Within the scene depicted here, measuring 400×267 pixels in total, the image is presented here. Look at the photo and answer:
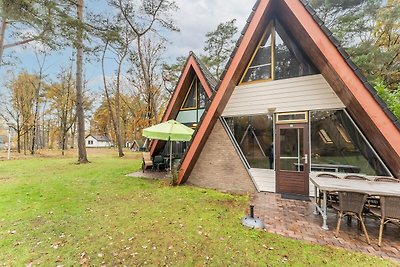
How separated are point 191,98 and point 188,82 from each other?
982 mm

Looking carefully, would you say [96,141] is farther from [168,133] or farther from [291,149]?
[291,149]

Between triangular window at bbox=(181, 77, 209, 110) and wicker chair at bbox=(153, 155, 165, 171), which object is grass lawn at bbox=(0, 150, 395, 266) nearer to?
wicker chair at bbox=(153, 155, 165, 171)

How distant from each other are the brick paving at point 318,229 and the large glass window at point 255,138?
183 cm

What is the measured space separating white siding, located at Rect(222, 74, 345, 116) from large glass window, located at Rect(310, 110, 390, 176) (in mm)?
413

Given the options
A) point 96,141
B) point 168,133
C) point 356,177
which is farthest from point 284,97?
point 96,141

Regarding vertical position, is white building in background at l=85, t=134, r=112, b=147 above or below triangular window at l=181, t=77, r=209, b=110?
below

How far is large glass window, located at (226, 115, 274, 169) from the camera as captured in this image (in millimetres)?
7285

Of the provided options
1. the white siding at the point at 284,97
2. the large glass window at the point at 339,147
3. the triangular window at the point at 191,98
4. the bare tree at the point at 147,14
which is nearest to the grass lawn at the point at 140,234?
the large glass window at the point at 339,147

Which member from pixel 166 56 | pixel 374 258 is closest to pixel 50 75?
pixel 166 56

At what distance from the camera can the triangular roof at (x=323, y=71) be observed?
4977 mm

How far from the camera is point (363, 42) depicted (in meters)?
13.8

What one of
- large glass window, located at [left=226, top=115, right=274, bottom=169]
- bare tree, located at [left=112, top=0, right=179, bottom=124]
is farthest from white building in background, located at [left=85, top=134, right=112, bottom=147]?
large glass window, located at [left=226, top=115, right=274, bottom=169]

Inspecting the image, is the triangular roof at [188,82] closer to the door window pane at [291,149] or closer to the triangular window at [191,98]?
the triangular window at [191,98]

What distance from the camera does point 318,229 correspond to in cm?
435
